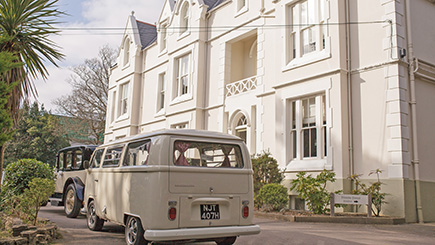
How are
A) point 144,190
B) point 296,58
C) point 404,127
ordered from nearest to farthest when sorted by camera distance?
point 144,190 → point 404,127 → point 296,58

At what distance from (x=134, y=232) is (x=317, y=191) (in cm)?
652

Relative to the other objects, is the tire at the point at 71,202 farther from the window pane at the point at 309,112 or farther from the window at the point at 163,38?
the window at the point at 163,38

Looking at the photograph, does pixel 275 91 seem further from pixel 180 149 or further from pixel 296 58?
pixel 180 149

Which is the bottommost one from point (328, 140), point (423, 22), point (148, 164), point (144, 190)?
point (144, 190)

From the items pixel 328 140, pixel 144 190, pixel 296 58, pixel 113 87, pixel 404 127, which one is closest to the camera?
pixel 144 190

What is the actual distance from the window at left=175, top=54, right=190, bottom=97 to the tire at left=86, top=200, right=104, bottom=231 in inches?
479

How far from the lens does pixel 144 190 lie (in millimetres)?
6020

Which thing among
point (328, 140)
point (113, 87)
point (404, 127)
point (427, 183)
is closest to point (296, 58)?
point (328, 140)

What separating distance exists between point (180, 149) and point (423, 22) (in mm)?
10424

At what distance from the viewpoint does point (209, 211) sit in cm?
617

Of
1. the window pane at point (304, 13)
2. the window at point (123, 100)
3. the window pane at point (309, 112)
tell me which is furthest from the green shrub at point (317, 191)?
the window at point (123, 100)

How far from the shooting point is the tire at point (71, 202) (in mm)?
10266

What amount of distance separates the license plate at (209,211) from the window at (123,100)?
2120 centimetres

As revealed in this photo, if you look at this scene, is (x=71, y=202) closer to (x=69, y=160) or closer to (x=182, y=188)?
(x=69, y=160)
